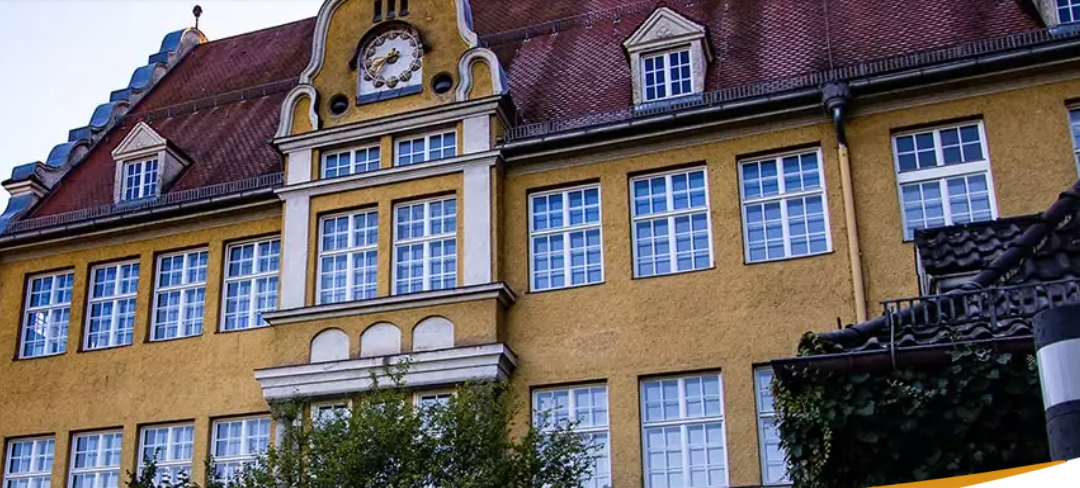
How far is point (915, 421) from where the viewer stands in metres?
9.68

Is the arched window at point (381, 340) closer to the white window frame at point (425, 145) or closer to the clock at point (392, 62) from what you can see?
the white window frame at point (425, 145)

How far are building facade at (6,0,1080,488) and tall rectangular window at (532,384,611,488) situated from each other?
1.6 inches

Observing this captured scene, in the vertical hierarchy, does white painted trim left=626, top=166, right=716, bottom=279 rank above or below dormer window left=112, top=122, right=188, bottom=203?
below

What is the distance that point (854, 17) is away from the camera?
2005cm

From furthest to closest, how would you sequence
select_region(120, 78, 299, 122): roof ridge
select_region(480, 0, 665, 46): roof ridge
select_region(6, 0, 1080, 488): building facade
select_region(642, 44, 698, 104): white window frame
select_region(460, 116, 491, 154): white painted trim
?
select_region(120, 78, 299, 122): roof ridge, select_region(480, 0, 665, 46): roof ridge, select_region(642, 44, 698, 104): white window frame, select_region(460, 116, 491, 154): white painted trim, select_region(6, 0, 1080, 488): building facade

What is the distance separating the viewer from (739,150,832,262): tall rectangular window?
17.6 meters

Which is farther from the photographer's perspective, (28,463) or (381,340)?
(28,463)

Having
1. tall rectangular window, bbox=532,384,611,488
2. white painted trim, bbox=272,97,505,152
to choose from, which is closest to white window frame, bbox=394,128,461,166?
white painted trim, bbox=272,97,505,152

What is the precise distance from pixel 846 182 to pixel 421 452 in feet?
22.7

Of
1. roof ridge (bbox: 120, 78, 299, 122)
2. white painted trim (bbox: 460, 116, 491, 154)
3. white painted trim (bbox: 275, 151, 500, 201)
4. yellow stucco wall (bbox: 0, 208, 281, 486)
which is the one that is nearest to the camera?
white painted trim (bbox: 275, 151, 500, 201)

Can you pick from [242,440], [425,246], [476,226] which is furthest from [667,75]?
[242,440]

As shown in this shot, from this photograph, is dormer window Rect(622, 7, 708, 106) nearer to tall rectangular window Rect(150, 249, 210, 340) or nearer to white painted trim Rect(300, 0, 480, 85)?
white painted trim Rect(300, 0, 480, 85)

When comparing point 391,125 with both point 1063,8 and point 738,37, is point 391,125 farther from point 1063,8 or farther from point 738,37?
point 1063,8

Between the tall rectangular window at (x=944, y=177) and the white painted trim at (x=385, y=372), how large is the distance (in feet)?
19.0
